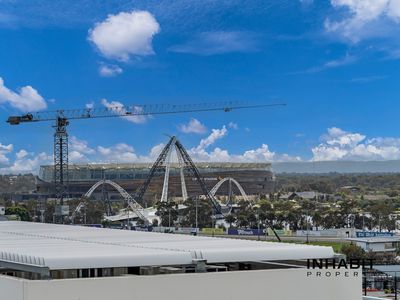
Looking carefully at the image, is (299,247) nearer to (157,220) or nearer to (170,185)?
(157,220)

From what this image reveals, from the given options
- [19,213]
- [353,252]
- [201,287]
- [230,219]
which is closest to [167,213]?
[230,219]

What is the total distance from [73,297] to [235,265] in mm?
6089

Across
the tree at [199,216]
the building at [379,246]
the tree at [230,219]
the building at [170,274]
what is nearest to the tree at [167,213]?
the tree at [199,216]

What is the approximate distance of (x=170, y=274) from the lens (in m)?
18.6

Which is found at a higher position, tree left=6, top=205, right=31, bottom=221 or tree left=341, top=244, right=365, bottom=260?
tree left=6, top=205, right=31, bottom=221

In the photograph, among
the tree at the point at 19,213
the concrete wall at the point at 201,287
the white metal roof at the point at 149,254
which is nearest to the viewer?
the concrete wall at the point at 201,287

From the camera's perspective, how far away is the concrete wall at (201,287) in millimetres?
17016

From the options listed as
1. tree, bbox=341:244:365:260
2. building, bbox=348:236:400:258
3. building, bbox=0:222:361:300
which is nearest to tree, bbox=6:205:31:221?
building, bbox=348:236:400:258

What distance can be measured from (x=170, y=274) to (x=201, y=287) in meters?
0.84

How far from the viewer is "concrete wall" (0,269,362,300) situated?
17.0m

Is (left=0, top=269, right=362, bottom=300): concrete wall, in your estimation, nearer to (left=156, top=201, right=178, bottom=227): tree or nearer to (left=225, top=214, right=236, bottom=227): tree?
(left=225, top=214, right=236, bottom=227): tree

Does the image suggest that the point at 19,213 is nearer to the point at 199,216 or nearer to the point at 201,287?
the point at 199,216

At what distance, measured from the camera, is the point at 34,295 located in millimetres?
16672

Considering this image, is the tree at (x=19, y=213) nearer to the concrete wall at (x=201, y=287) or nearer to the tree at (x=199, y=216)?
the tree at (x=199, y=216)
